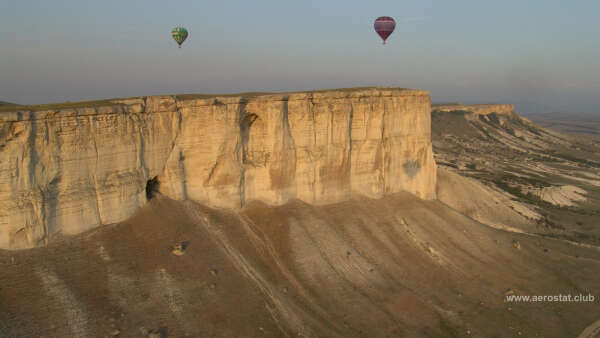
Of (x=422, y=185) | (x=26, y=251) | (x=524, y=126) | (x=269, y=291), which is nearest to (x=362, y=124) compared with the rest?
(x=422, y=185)

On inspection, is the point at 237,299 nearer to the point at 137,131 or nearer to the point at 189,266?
the point at 189,266

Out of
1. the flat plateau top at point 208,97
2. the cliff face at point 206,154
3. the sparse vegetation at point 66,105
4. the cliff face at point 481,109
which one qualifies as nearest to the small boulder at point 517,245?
the cliff face at point 206,154

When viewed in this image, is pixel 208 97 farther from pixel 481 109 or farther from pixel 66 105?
pixel 481 109

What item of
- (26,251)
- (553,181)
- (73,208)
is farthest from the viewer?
(553,181)

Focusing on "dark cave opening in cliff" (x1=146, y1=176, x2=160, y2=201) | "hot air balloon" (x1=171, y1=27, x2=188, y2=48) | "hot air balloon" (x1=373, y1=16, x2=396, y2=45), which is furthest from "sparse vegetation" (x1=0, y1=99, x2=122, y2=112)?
"hot air balloon" (x1=373, y1=16, x2=396, y2=45)

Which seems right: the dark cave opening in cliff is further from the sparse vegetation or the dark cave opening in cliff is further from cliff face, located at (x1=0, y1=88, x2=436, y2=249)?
the sparse vegetation

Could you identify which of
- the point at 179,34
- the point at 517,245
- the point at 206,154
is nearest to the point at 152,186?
the point at 206,154
